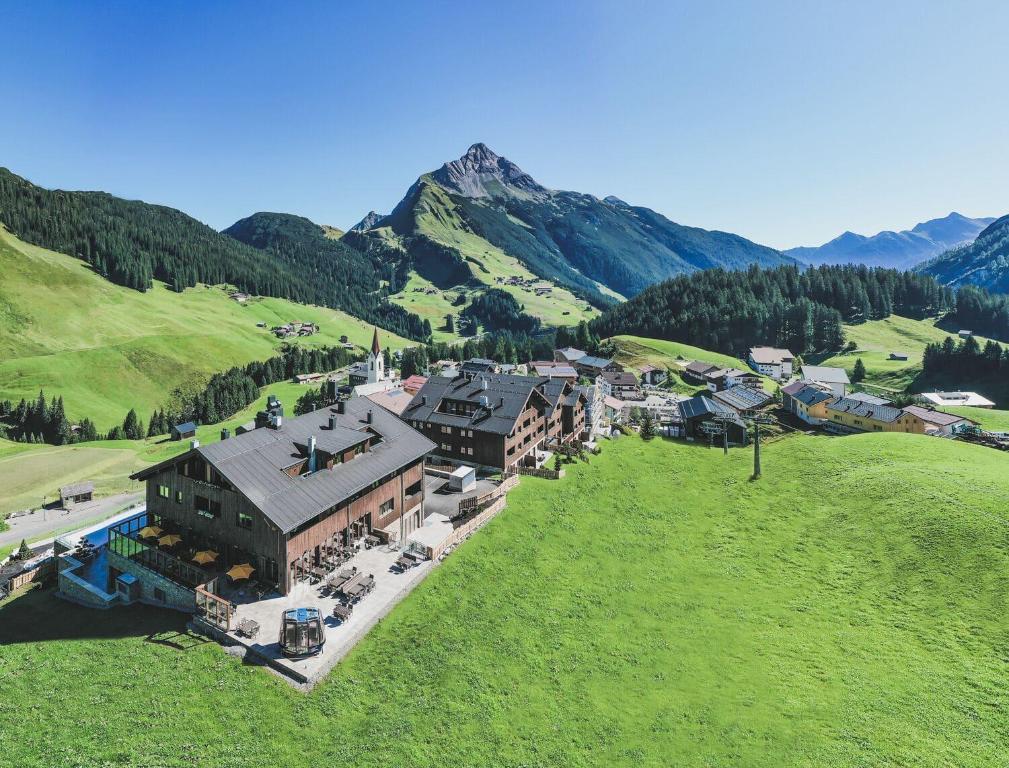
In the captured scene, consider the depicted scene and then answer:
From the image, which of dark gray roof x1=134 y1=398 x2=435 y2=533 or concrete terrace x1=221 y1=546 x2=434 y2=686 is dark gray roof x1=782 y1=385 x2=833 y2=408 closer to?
dark gray roof x1=134 y1=398 x2=435 y2=533

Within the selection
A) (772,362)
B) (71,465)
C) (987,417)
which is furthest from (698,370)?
(71,465)

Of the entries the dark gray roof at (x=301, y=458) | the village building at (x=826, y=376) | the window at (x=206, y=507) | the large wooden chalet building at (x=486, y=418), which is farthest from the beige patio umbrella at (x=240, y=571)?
the village building at (x=826, y=376)

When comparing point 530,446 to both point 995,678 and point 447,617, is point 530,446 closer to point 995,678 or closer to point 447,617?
point 447,617

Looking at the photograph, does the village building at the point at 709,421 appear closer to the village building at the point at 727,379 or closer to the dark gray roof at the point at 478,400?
the dark gray roof at the point at 478,400

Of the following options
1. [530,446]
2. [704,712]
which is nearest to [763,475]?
[530,446]

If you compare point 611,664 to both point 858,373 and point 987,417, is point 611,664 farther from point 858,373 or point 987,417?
point 858,373

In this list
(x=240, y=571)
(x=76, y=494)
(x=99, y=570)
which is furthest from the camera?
(x=76, y=494)
